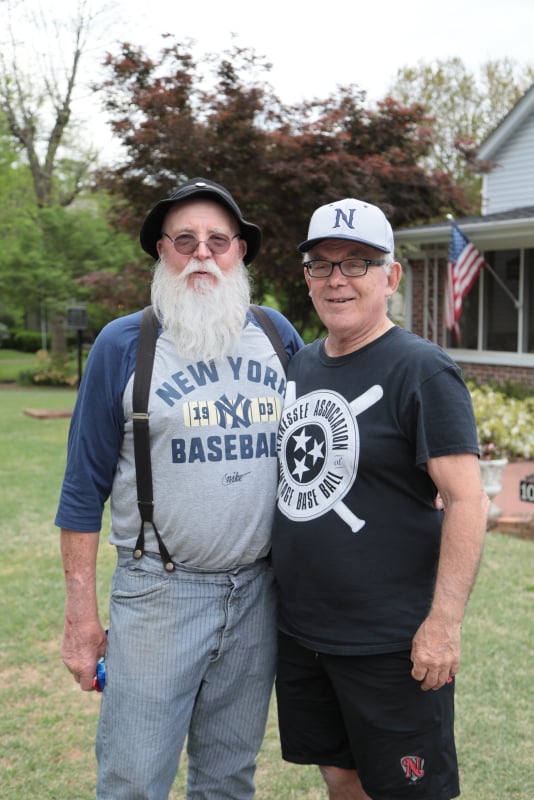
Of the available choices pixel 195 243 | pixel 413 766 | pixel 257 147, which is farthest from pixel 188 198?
pixel 257 147

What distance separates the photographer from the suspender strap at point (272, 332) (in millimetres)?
2658

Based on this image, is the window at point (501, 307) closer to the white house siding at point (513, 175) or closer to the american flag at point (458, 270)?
the american flag at point (458, 270)

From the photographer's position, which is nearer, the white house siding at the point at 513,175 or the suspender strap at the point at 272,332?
the suspender strap at the point at 272,332

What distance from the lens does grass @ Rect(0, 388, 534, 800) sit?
3393 mm

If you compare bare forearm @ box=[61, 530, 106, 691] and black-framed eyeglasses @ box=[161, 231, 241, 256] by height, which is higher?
black-framed eyeglasses @ box=[161, 231, 241, 256]

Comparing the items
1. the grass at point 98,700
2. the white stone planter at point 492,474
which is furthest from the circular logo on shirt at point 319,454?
the white stone planter at point 492,474

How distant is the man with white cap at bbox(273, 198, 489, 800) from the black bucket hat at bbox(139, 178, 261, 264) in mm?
274

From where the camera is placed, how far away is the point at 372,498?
2.28 m

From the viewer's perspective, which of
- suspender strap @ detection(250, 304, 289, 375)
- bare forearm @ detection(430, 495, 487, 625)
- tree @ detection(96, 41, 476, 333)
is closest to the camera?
bare forearm @ detection(430, 495, 487, 625)

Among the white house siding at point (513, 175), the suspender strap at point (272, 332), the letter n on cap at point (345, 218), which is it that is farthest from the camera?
the white house siding at point (513, 175)

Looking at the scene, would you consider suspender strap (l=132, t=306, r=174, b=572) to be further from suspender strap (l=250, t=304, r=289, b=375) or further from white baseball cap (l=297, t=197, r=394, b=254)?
white baseball cap (l=297, t=197, r=394, b=254)

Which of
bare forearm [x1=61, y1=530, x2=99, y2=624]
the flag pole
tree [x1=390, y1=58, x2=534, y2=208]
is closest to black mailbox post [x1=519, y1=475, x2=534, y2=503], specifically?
bare forearm [x1=61, y1=530, x2=99, y2=624]

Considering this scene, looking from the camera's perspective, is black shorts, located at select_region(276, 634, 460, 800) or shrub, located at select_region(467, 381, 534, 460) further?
shrub, located at select_region(467, 381, 534, 460)

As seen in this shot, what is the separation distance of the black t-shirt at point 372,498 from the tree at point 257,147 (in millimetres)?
10719
